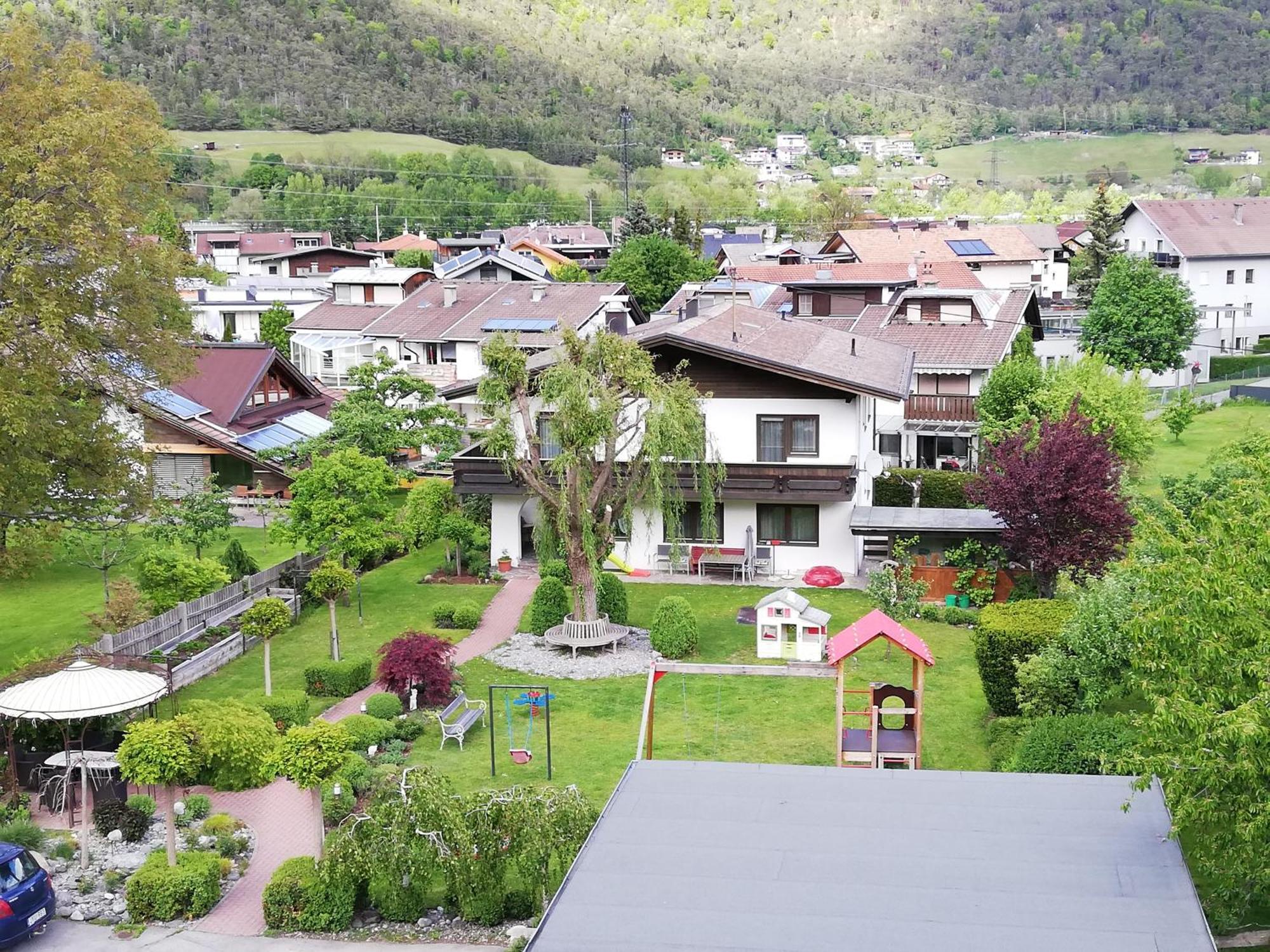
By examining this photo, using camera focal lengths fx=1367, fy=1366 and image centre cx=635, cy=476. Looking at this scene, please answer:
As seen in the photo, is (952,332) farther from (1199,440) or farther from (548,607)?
(548,607)

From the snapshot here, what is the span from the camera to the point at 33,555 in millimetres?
27625

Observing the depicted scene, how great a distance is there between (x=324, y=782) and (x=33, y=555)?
12.0 m

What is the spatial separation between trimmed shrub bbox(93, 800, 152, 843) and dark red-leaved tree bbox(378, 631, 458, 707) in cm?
567

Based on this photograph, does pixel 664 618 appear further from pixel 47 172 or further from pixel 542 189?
pixel 542 189

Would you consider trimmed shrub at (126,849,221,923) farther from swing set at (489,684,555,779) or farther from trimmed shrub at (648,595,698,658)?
trimmed shrub at (648,595,698,658)

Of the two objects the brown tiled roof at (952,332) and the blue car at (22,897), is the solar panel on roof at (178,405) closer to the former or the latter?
the brown tiled roof at (952,332)

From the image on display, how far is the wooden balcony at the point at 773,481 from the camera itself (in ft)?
112

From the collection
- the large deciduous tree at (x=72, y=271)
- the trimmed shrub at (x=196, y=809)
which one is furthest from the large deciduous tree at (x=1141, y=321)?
the trimmed shrub at (x=196, y=809)

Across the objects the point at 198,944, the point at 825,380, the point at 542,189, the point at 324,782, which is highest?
the point at 542,189

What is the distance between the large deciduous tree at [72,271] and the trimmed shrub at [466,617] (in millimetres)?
7785

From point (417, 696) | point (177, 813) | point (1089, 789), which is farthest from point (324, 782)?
point (1089, 789)

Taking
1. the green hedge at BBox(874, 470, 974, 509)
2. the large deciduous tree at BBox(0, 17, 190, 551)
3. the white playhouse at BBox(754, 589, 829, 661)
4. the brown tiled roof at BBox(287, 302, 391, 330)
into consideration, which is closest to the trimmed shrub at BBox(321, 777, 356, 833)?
the large deciduous tree at BBox(0, 17, 190, 551)

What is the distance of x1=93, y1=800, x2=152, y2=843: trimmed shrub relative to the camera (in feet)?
67.5

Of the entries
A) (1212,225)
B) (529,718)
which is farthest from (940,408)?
(1212,225)
